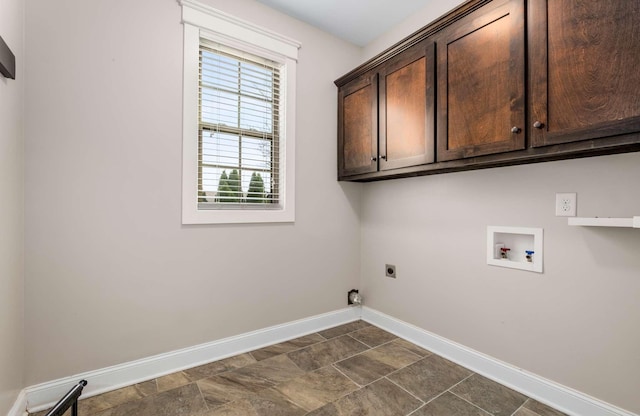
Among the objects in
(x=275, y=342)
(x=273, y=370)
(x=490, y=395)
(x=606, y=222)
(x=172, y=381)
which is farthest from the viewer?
(x=275, y=342)

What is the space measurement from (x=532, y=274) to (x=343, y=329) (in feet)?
4.99

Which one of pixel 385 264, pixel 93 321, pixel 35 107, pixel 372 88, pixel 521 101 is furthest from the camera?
pixel 385 264

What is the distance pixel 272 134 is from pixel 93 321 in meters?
1.71

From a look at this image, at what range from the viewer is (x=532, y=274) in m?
1.71

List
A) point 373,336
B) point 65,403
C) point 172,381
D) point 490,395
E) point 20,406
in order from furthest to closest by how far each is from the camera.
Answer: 1. point 373,336
2. point 172,381
3. point 490,395
4. point 20,406
5. point 65,403

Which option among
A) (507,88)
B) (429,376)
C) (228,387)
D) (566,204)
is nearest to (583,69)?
(507,88)

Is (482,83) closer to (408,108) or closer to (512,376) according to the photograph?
(408,108)

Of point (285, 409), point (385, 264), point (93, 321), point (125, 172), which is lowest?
point (285, 409)

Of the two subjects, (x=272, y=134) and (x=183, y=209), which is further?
(x=272, y=134)

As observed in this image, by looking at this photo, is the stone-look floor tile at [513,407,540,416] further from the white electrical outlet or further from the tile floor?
the white electrical outlet

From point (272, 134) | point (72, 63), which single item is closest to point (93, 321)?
point (72, 63)

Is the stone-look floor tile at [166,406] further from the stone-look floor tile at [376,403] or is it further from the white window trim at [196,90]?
the white window trim at [196,90]

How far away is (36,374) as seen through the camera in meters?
1.56

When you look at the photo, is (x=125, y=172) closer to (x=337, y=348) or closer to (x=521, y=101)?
(x=337, y=348)
